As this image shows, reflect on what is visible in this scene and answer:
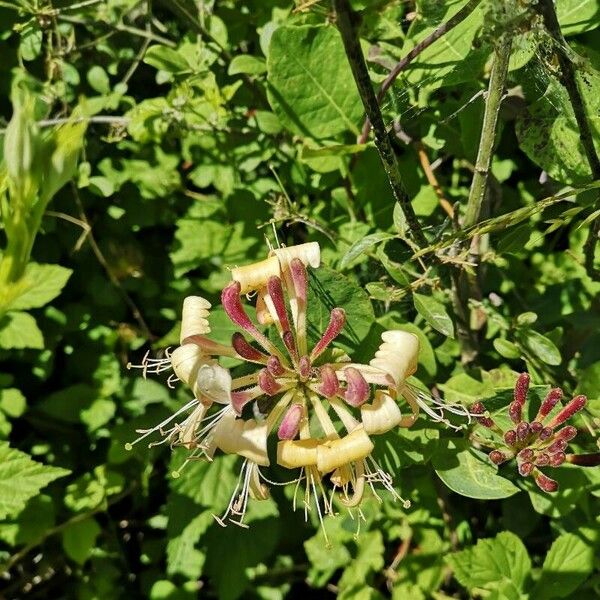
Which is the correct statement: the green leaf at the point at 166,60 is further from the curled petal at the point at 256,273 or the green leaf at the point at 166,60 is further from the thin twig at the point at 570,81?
the thin twig at the point at 570,81

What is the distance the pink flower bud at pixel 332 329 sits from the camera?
2.87ft

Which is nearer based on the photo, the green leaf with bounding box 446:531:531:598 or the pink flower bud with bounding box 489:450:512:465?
the pink flower bud with bounding box 489:450:512:465

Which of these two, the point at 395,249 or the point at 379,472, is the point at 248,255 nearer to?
the point at 395,249

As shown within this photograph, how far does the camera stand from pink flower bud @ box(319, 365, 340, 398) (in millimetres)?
867

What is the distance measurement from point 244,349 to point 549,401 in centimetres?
37

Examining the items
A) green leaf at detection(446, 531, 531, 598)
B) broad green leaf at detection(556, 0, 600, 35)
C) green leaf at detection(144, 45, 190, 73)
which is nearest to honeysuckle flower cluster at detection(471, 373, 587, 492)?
green leaf at detection(446, 531, 531, 598)

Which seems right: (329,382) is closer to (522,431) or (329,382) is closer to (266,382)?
(266,382)

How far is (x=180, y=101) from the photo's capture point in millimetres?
1392

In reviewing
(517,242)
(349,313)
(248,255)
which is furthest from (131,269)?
(517,242)

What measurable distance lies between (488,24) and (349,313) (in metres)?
0.40

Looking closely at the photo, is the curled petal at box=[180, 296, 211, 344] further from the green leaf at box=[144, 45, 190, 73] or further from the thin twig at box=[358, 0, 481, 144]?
the green leaf at box=[144, 45, 190, 73]

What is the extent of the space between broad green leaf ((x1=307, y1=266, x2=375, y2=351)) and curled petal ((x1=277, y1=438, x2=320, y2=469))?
0.17 m

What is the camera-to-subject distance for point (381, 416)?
2.73ft

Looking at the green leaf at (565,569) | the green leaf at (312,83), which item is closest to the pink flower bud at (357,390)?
the green leaf at (312,83)
